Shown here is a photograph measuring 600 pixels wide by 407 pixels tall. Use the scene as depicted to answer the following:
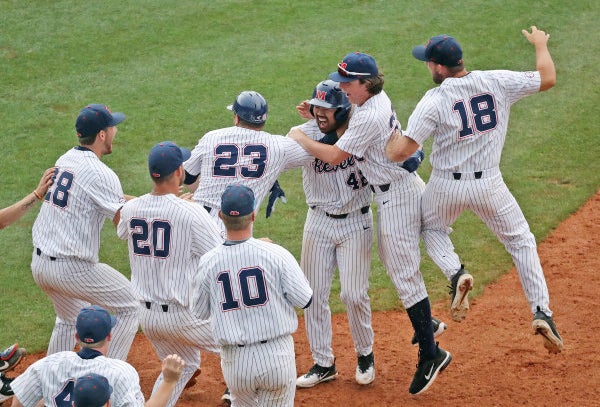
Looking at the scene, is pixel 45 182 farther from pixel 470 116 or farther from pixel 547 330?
pixel 547 330

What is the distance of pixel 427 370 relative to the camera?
7.56 m

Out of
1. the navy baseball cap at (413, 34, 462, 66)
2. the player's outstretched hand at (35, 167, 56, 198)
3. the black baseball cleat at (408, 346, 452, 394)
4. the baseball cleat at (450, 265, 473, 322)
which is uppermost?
the navy baseball cap at (413, 34, 462, 66)

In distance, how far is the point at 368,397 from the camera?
7.72 meters

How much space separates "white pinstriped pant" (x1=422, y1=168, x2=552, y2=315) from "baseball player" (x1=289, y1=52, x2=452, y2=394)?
0.18 meters

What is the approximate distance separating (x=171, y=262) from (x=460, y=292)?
2.09m

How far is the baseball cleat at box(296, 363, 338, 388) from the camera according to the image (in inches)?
311

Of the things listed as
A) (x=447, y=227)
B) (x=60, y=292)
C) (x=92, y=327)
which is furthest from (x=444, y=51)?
(x=60, y=292)

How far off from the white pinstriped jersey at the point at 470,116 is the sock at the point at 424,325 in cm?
105

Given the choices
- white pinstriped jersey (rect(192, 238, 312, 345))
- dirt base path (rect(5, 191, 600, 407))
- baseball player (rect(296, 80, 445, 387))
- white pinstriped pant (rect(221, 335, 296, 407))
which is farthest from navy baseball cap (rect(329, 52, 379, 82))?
dirt base path (rect(5, 191, 600, 407))

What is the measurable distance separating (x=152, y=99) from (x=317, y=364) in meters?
5.82

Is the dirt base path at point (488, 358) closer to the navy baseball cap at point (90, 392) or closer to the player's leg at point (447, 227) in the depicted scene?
the player's leg at point (447, 227)

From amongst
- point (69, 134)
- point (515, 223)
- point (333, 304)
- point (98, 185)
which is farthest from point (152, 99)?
point (515, 223)

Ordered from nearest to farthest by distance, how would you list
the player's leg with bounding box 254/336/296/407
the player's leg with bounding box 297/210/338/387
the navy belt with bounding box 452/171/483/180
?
1. the player's leg with bounding box 254/336/296/407
2. the navy belt with bounding box 452/171/483/180
3. the player's leg with bounding box 297/210/338/387

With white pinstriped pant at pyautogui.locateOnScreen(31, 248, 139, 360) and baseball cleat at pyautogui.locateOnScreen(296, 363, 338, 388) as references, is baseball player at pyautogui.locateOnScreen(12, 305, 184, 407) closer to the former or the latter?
white pinstriped pant at pyautogui.locateOnScreen(31, 248, 139, 360)
